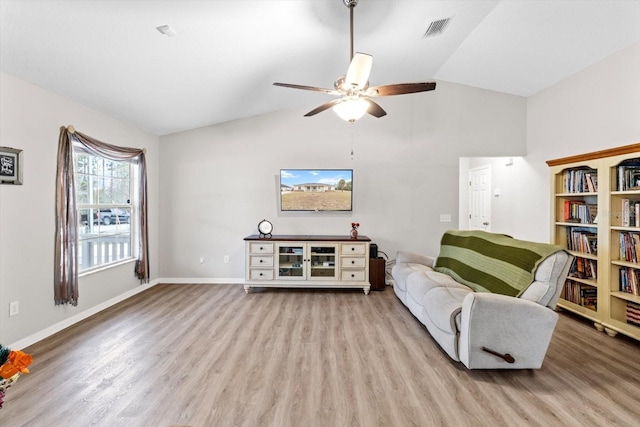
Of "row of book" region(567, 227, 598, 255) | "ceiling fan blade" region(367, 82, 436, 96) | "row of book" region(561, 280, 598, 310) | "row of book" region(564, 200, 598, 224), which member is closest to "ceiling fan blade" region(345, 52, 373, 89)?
"ceiling fan blade" region(367, 82, 436, 96)

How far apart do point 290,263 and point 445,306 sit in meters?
2.40

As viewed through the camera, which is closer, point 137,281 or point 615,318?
point 615,318

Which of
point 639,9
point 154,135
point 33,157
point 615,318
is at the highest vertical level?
point 639,9

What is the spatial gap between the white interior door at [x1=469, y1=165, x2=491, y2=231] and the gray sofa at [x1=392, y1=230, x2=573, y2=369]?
9.50 feet

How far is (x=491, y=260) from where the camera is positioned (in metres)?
3.01

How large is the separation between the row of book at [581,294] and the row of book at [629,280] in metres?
0.30

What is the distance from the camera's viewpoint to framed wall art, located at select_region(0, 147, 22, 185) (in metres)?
2.51

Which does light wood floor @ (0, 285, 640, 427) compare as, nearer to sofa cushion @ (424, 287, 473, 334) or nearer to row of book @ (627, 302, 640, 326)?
row of book @ (627, 302, 640, 326)

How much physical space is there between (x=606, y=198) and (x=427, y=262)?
1901mm

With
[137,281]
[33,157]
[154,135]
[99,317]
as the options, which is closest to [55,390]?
[99,317]

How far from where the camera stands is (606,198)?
9.96 ft

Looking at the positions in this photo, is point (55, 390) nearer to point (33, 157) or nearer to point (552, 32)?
point (33, 157)

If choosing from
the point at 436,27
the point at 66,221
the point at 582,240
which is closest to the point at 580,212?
the point at 582,240

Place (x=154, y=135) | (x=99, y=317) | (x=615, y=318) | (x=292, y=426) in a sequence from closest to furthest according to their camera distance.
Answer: (x=292, y=426), (x=615, y=318), (x=99, y=317), (x=154, y=135)
